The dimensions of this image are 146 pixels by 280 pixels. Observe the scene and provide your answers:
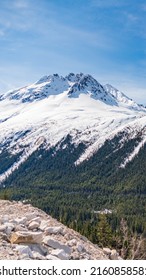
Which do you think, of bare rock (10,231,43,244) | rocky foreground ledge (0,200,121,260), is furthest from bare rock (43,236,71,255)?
bare rock (10,231,43,244)

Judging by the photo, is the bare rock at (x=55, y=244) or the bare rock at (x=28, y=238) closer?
the bare rock at (x=28, y=238)

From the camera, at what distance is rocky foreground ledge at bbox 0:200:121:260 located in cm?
2295

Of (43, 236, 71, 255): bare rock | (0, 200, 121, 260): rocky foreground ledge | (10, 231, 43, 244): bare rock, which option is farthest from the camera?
(43, 236, 71, 255): bare rock

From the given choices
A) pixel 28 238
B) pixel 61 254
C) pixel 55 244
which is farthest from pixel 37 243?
pixel 61 254

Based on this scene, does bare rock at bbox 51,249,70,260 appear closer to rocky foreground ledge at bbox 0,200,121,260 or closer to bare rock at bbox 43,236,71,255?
rocky foreground ledge at bbox 0,200,121,260

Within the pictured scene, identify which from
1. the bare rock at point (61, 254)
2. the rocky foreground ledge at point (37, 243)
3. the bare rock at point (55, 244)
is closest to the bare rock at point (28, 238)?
the rocky foreground ledge at point (37, 243)

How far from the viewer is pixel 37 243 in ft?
80.6

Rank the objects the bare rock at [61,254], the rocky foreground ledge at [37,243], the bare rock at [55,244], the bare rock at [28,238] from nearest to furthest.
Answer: the rocky foreground ledge at [37,243], the bare rock at [61,254], the bare rock at [28,238], the bare rock at [55,244]

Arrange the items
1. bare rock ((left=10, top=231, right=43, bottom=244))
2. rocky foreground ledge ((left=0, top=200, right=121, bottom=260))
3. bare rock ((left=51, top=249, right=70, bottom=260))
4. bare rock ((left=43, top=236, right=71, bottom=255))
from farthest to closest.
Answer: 1. bare rock ((left=43, top=236, right=71, bottom=255))
2. bare rock ((left=10, top=231, right=43, bottom=244))
3. bare rock ((left=51, top=249, right=70, bottom=260))
4. rocky foreground ledge ((left=0, top=200, right=121, bottom=260))

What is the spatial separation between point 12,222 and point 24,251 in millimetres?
5457

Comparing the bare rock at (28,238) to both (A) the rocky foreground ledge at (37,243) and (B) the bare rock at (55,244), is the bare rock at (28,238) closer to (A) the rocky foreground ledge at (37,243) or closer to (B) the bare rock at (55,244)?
(A) the rocky foreground ledge at (37,243)

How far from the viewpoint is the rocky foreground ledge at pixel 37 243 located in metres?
23.0
